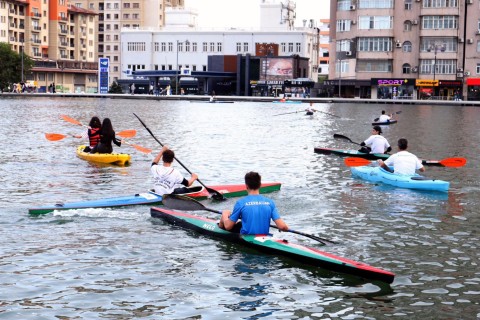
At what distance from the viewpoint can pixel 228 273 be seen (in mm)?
14312

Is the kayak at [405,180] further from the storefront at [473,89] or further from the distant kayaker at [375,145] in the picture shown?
the storefront at [473,89]

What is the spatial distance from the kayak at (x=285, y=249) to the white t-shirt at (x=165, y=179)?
2135mm

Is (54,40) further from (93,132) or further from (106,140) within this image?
(106,140)

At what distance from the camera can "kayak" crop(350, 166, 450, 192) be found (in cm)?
2361

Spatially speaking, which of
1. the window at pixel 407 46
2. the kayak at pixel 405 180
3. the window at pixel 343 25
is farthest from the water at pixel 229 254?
the window at pixel 343 25

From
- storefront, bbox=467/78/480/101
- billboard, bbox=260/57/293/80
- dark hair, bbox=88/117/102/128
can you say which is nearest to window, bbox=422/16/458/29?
storefront, bbox=467/78/480/101

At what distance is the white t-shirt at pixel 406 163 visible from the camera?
23859 millimetres

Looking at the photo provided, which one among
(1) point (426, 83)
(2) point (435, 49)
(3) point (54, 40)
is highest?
(3) point (54, 40)

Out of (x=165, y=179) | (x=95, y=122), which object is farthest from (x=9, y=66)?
(x=165, y=179)

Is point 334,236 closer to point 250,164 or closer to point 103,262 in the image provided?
point 103,262

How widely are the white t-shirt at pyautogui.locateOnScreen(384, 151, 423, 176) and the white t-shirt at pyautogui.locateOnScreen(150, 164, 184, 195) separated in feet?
23.7

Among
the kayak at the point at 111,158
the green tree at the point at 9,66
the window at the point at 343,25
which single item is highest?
the window at the point at 343,25

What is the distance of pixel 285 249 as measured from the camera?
14641mm

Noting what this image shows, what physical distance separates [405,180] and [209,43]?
5679 inches
